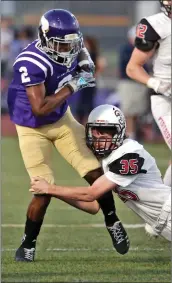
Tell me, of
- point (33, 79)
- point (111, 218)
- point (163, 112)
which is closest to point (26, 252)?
point (111, 218)

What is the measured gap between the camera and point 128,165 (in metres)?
5.74

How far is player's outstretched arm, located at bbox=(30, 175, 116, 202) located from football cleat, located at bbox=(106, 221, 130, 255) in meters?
0.56

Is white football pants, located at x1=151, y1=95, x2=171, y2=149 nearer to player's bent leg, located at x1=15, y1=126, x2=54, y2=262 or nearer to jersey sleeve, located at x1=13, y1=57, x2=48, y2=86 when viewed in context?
player's bent leg, located at x1=15, y1=126, x2=54, y2=262

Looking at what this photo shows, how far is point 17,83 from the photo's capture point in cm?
630

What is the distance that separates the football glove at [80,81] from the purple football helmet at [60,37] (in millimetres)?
135

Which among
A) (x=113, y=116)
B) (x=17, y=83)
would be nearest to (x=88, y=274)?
(x=113, y=116)

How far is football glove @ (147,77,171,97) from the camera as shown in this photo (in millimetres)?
7180

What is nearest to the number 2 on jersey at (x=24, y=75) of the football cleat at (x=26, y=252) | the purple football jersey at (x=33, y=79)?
the purple football jersey at (x=33, y=79)

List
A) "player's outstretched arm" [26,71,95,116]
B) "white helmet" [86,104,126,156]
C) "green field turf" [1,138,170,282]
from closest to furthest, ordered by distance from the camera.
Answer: "green field turf" [1,138,170,282] < "white helmet" [86,104,126,156] < "player's outstretched arm" [26,71,95,116]

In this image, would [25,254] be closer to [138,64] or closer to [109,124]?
[109,124]

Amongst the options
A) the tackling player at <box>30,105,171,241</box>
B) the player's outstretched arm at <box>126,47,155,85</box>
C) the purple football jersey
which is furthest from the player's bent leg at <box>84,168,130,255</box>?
the player's outstretched arm at <box>126,47,155,85</box>

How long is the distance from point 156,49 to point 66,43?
1.50m


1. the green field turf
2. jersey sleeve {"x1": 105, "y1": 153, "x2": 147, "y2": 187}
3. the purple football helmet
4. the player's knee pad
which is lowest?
the green field turf

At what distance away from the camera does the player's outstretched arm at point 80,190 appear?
5.69m
